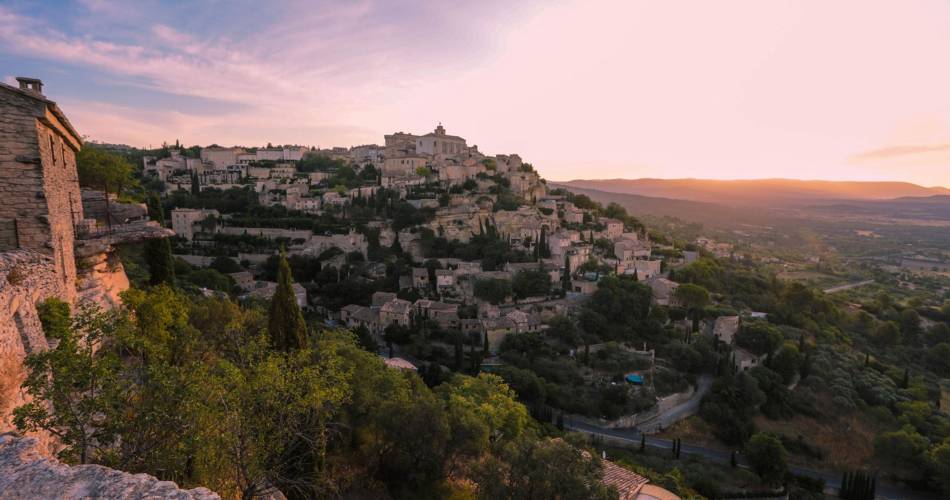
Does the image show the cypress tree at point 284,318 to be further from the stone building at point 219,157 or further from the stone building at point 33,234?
the stone building at point 219,157

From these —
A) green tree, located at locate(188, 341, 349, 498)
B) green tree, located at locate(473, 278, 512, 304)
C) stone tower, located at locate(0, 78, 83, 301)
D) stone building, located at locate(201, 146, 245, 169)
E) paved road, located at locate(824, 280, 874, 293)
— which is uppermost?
stone building, located at locate(201, 146, 245, 169)

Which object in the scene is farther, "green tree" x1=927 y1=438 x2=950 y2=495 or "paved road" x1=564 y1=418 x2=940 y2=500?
"paved road" x1=564 y1=418 x2=940 y2=500

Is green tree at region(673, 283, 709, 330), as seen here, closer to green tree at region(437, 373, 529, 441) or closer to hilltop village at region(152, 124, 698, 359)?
hilltop village at region(152, 124, 698, 359)

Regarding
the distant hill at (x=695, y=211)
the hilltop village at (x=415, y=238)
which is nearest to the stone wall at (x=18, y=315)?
the hilltop village at (x=415, y=238)

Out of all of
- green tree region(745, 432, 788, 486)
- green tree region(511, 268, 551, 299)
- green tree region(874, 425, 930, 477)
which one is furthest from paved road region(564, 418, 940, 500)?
green tree region(511, 268, 551, 299)

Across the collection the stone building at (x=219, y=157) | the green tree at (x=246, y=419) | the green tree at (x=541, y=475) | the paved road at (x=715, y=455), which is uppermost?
the stone building at (x=219, y=157)

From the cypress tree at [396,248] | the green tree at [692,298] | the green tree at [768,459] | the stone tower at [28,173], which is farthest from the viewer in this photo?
the cypress tree at [396,248]

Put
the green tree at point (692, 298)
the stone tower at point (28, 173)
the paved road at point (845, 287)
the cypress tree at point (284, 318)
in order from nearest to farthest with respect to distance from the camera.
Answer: the stone tower at point (28, 173) → the cypress tree at point (284, 318) → the green tree at point (692, 298) → the paved road at point (845, 287)

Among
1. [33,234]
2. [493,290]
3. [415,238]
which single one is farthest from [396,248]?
[33,234]
